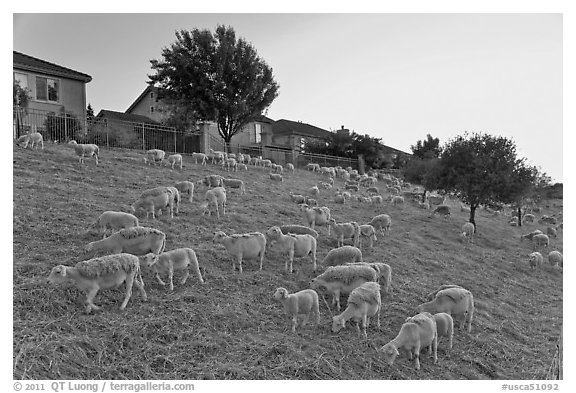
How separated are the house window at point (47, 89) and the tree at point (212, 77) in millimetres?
7762

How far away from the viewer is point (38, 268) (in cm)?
914

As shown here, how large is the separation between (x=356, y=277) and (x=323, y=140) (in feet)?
152

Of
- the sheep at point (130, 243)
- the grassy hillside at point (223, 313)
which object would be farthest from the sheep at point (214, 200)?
the sheep at point (130, 243)

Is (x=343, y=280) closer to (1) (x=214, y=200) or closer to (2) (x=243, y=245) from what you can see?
(2) (x=243, y=245)

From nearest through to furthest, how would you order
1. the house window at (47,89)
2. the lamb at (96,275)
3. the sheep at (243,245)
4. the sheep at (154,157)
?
the lamb at (96,275) < the sheep at (243,245) < the sheep at (154,157) < the house window at (47,89)

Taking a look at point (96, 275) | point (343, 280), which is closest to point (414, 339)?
point (343, 280)

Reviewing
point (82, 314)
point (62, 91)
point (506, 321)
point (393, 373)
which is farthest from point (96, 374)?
point (62, 91)

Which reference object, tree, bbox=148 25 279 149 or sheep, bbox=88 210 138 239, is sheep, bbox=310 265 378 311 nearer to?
sheep, bbox=88 210 138 239

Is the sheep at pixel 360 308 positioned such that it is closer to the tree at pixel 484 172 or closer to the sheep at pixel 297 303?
the sheep at pixel 297 303

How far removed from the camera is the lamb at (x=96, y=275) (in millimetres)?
7738

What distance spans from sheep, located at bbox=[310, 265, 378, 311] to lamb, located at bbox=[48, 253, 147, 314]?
369 cm

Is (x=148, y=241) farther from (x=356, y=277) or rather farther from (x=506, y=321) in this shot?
(x=506, y=321)

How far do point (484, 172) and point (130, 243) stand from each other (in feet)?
72.4
